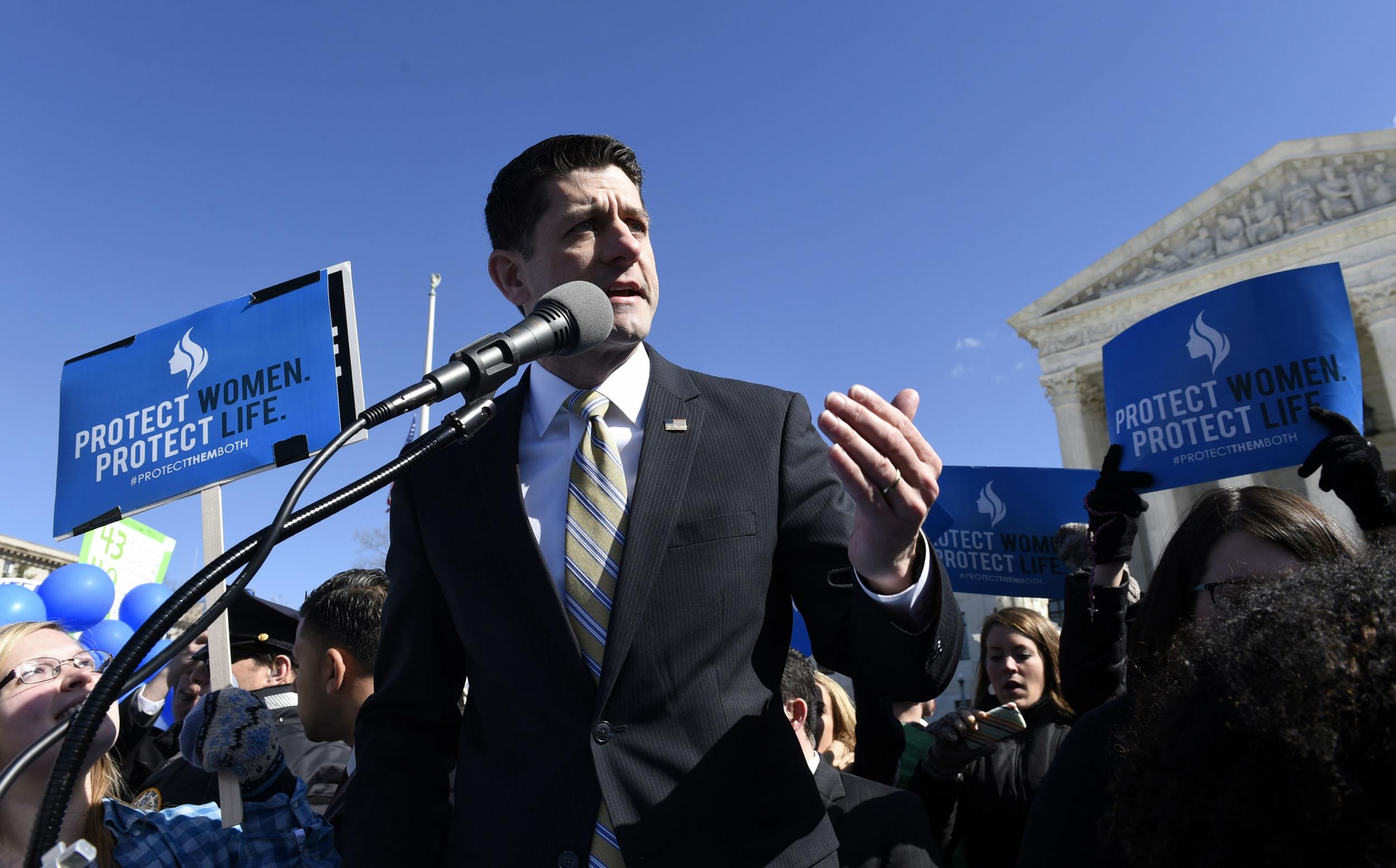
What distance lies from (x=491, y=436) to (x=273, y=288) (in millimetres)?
2451

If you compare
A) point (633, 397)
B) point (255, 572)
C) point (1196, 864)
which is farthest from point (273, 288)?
point (1196, 864)

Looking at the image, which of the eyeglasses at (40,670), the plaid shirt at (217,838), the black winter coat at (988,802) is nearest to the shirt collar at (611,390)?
the plaid shirt at (217,838)

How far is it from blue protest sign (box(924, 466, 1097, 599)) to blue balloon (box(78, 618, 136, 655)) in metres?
6.99

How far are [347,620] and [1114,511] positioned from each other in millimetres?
3234

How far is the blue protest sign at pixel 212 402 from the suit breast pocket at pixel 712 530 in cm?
234

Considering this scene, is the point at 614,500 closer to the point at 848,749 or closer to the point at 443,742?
the point at 443,742

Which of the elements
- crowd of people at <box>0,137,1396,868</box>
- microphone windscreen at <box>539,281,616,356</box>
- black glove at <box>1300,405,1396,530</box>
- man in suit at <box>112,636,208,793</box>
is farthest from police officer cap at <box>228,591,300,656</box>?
black glove at <box>1300,405,1396,530</box>

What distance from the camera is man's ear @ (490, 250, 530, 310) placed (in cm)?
238

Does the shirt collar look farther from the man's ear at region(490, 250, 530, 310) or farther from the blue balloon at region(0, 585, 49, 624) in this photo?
the blue balloon at region(0, 585, 49, 624)

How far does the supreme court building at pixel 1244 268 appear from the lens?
2681 centimetres

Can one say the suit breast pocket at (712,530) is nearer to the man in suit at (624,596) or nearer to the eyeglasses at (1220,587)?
the man in suit at (624,596)

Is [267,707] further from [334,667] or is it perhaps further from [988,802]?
[988,802]

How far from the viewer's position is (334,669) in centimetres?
393

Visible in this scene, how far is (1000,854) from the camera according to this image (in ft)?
12.4
